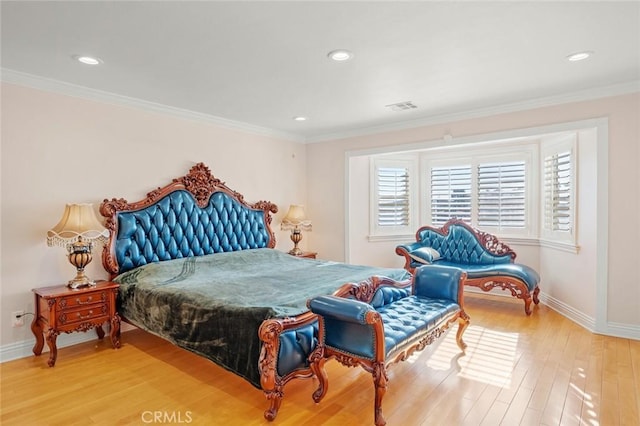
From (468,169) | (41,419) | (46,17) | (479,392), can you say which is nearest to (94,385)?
(41,419)

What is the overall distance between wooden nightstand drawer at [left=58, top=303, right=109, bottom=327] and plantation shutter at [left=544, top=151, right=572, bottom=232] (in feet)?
16.9

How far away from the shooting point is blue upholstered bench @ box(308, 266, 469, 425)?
7.20 ft

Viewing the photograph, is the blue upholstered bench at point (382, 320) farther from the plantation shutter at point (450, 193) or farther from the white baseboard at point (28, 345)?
the plantation shutter at point (450, 193)

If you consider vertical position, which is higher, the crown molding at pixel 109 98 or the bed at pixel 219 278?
the crown molding at pixel 109 98

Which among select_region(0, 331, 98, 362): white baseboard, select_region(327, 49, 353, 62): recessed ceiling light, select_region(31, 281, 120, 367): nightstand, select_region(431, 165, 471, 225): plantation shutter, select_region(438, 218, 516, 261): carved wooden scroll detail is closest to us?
select_region(327, 49, 353, 62): recessed ceiling light

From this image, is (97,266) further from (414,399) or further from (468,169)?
(468,169)

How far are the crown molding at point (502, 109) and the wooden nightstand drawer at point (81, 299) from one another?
12.7 feet

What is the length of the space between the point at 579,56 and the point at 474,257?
3052mm

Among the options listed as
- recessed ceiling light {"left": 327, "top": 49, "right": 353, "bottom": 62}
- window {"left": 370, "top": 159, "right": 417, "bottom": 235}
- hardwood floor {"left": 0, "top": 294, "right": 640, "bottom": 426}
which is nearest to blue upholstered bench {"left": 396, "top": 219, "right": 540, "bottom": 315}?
window {"left": 370, "top": 159, "right": 417, "bottom": 235}

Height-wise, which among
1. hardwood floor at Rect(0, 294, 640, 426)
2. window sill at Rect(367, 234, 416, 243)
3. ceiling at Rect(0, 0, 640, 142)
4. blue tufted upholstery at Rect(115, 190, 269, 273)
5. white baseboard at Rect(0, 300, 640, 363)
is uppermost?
ceiling at Rect(0, 0, 640, 142)

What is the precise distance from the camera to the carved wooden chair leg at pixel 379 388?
2170 mm

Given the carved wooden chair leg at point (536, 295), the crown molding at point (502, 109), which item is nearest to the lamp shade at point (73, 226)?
the crown molding at point (502, 109)

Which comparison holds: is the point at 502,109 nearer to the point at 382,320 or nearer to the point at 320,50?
the point at 320,50

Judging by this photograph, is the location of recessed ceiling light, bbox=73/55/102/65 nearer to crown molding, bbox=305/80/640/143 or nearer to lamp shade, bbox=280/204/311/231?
lamp shade, bbox=280/204/311/231
